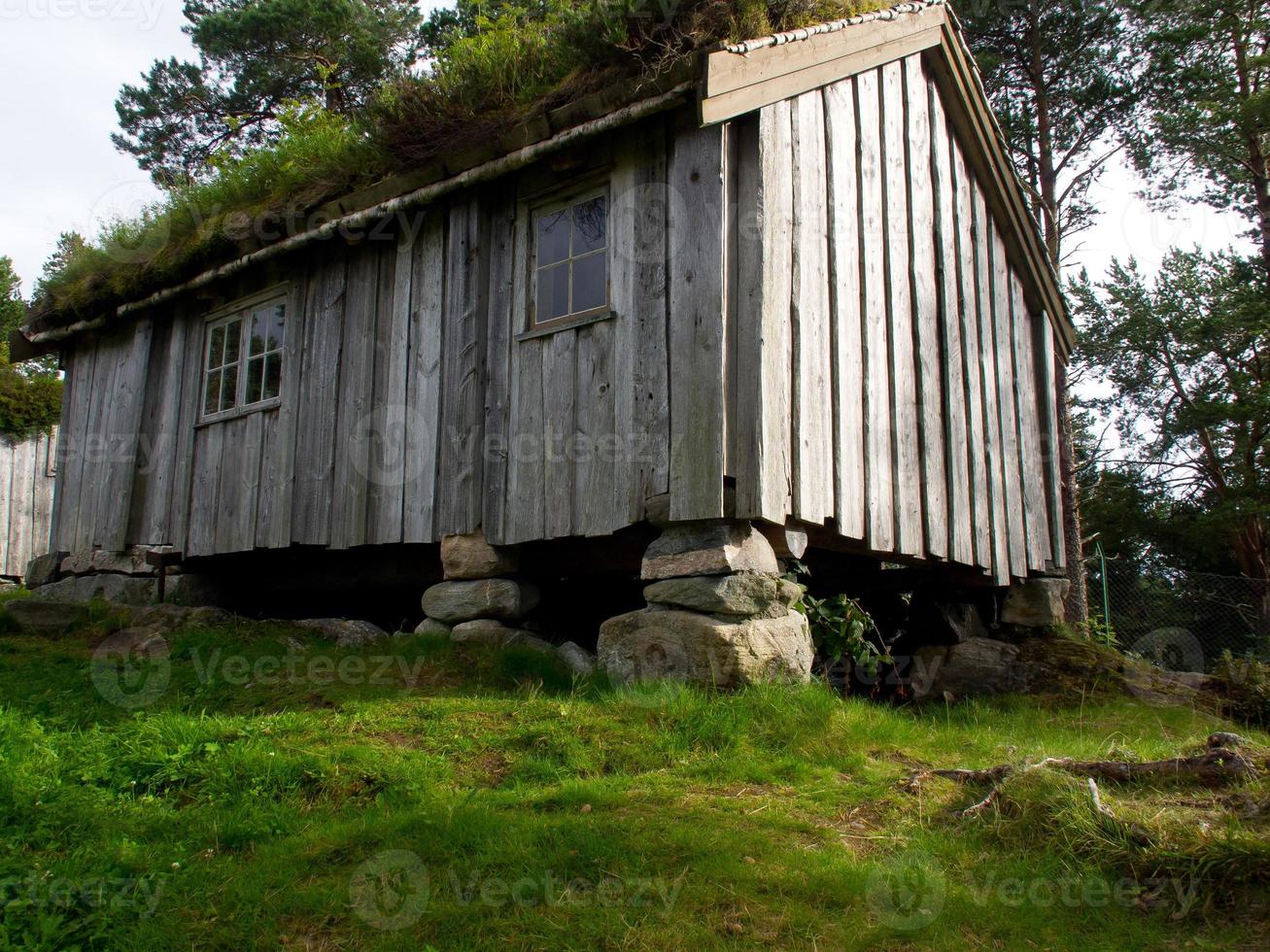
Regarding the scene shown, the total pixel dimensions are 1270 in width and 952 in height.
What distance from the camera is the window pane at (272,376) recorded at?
9133mm

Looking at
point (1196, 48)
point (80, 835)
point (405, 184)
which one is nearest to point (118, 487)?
point (405, 184)

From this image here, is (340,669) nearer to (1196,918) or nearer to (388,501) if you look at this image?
(388,501)

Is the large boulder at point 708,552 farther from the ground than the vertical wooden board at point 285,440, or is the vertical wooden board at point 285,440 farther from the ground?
the vertical wooden board at point 285,440

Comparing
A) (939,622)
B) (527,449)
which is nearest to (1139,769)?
(527,449)

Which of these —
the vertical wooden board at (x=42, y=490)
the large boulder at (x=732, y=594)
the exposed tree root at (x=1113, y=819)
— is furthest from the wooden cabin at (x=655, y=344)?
the vertical wooden board at (x=42, y=490)

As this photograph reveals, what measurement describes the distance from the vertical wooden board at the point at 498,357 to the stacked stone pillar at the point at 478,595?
19cm

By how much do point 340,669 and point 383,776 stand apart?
2.24 metres

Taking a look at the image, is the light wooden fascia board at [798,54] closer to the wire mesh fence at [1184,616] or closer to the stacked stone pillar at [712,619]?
the stacked stone pillar at [712,619]

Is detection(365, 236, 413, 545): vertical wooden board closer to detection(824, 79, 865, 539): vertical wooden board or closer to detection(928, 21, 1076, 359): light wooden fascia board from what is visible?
detection(824, 79, 865, 539): vertical wooden board

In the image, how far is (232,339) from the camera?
965 cm

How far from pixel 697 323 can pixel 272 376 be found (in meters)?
4.74

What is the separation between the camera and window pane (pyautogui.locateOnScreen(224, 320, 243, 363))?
377 inches

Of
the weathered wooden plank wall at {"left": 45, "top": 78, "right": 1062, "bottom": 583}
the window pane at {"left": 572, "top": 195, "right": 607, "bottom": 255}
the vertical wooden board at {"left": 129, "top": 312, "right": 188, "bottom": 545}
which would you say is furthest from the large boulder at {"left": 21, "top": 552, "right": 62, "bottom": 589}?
the window pane at {"left": 572, "top": 195, "right": 607, "bottom": 255}

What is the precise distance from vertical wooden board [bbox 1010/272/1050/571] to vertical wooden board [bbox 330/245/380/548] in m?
6.14
